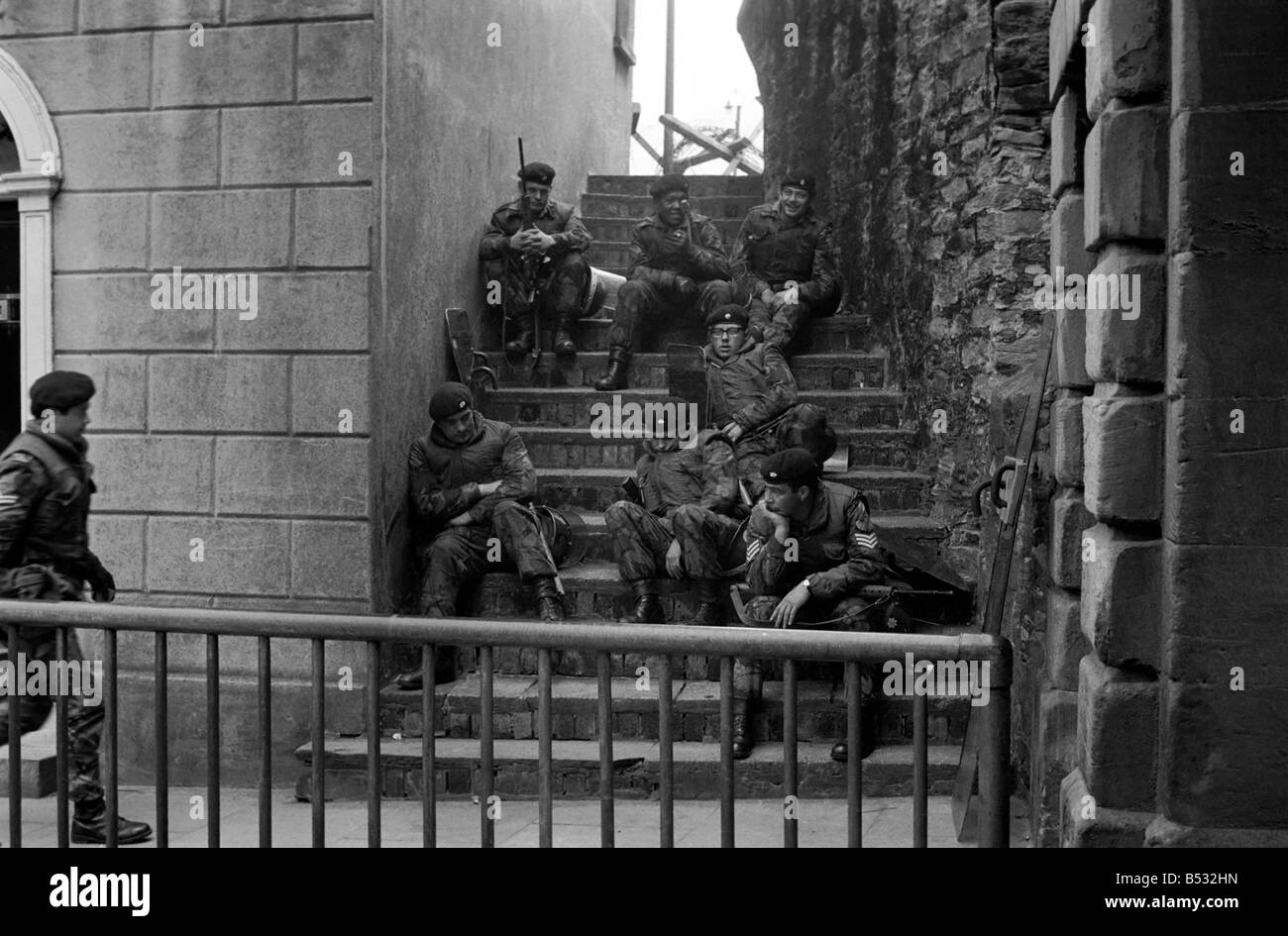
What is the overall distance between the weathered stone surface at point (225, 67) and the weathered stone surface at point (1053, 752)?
5436mm

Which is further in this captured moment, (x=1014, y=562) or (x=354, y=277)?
(x=354, y=277)

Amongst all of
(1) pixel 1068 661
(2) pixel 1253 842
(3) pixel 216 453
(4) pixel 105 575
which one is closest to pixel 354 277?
(3) pixel 216 453

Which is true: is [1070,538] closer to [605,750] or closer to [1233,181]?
[1233,181]

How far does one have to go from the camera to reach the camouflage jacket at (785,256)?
1084 cm

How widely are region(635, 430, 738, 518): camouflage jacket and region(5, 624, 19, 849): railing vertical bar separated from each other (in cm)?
454

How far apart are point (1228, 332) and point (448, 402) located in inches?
212

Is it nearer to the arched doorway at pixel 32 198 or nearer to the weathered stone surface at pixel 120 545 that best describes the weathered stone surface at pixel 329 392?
the weathered stone surface at pixel 120 545

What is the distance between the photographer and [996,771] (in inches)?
135

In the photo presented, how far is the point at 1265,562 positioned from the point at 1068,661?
4.15 feet

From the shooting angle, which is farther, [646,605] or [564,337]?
[564,337]

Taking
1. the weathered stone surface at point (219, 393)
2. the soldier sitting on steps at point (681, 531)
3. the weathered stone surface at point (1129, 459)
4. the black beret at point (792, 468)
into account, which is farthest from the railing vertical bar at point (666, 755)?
the weathered stone surface at point (219, 393)

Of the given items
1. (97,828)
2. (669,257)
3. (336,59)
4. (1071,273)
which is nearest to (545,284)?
(669,257)

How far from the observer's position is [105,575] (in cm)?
664
